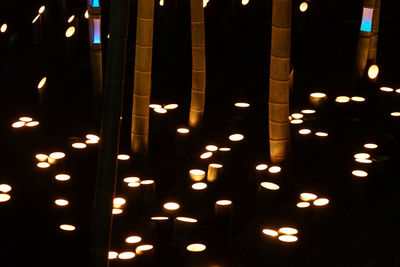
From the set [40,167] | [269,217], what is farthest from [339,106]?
[40,167]

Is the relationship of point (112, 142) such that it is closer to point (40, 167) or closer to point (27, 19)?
point (40, 167)

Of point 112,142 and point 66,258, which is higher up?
point 112,142

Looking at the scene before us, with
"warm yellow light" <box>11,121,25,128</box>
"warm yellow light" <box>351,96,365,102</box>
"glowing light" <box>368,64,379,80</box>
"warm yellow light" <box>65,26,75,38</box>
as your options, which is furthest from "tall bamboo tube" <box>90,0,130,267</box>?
"warm yellow light" <box>65,26,75,38</box>

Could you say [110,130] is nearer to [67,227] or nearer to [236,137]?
[67,227]

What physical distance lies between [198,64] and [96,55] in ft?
2.90

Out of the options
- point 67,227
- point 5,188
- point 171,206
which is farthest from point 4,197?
point 171,206

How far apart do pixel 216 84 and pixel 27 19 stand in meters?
3.66

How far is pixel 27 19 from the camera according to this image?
28.1ft

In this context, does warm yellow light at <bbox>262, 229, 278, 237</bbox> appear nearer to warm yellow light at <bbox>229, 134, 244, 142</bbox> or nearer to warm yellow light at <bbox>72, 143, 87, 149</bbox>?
warm yellow light at <bbox>229, 134, 244, 142</bbox>

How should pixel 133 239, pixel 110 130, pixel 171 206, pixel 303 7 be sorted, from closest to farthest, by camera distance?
pixel 110 130 → pixel 133 239 → pixel 171 206 → pixel 303 7

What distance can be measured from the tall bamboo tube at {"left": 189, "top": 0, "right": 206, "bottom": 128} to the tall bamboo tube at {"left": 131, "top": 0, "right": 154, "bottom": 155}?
43cm

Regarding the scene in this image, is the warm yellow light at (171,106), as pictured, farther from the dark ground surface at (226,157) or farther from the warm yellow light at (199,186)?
the warm yellow light at (199,186)

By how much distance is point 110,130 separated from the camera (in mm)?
3078

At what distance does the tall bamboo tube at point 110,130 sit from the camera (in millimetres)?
2988
